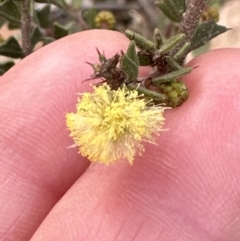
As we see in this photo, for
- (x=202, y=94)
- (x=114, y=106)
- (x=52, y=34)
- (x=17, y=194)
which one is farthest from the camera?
(x=52, y=34)

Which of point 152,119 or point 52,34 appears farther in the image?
point 52,34

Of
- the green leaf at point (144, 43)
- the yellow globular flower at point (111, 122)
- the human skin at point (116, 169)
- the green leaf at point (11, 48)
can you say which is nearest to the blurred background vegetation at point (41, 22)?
the green leaf at point (11, 48)

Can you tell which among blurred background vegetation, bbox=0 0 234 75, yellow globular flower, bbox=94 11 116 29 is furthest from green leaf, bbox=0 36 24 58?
yellow globular flower, bbox=94 11 116 29

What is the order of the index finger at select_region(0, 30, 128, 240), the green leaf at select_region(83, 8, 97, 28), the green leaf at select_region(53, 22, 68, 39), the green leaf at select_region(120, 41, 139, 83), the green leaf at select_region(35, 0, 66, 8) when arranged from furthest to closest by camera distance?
the green leaf at select_region(83, 8, 97, 28)
the green leaf at select_region(53, 22, 68, 39)
the green leaf at select_region(35, 0, 66, 8)
the index finger at select_region(0, 30, 128, 240)
the green leaf at select_region(120, 41, 139, 83)

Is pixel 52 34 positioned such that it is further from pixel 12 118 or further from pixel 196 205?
pixel 196 205

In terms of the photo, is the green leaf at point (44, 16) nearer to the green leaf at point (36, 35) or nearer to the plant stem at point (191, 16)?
the green leaf at point (36, 35)

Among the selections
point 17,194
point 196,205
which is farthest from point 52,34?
point 196,205

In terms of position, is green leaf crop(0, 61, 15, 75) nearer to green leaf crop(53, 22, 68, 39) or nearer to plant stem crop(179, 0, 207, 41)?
green leaf crop(53, 22, 68, 39)
